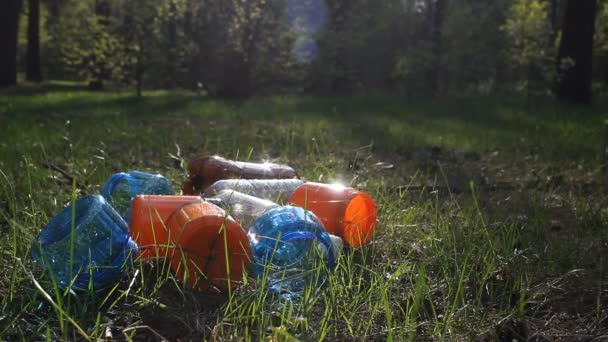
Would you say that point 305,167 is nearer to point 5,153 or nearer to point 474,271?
point 5,153

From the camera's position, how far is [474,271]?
72.9 inches

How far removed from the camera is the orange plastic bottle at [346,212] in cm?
221

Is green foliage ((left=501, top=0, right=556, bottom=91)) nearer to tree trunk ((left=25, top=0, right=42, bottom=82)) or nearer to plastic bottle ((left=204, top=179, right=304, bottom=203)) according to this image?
plastic bottle ((left=204, top=179, right=304, bottom=203))

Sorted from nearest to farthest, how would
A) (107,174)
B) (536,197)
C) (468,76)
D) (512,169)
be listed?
(536,197) < (107,174) < (512,169) < (468,76)

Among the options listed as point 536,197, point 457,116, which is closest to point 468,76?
point 457,116

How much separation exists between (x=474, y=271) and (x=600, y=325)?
1.26 ft

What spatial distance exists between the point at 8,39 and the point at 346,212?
13.6 m

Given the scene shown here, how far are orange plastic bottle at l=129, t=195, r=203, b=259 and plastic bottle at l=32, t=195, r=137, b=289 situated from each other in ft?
0.45

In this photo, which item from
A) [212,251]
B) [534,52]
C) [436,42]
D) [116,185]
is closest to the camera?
[212,251]

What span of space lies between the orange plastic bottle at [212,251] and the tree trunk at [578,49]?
28.2ft

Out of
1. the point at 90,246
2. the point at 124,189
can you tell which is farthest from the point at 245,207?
the point at 90,246

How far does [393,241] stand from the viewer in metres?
2.20

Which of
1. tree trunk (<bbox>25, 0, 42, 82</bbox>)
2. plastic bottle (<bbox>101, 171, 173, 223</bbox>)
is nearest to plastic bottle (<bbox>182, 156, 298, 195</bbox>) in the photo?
plastic bottle (<bbox>101, 171, 173, 223</bbox>)

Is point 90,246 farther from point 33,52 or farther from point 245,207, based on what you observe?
point 33,52
